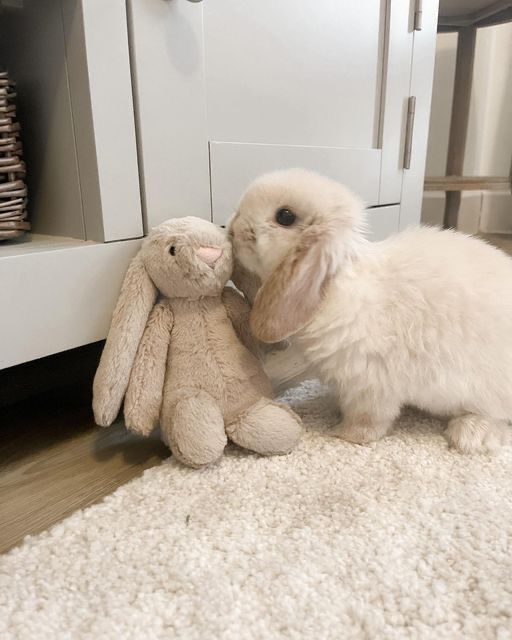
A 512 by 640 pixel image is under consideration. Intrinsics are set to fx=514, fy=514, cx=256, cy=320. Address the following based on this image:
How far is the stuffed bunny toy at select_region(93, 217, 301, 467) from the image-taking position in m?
0.75

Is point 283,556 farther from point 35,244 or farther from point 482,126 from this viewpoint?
point 482,126

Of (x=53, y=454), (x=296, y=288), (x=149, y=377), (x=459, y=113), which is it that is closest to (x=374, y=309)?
(x=296, y=288)

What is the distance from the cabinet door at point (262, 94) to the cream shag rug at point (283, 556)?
18.2 inches

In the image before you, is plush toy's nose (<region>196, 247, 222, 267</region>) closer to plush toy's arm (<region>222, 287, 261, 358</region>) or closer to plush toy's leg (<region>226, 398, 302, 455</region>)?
plush toy's arm (<region>222, 287, 261, 358</region>)

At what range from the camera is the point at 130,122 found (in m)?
0.78

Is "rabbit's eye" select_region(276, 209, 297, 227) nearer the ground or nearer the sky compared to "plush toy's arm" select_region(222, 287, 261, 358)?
nearer the sky

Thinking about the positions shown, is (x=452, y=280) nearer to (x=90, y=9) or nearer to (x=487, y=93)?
(x=90, y=9)

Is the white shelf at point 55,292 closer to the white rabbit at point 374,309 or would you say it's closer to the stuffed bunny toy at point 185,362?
the stuffed bunny toy at point 185,362

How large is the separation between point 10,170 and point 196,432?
1.57 feet

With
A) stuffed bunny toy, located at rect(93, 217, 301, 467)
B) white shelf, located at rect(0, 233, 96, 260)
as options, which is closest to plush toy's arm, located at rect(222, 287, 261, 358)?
stuffed bunny toy, located at rect(93, 217, 301, 467)

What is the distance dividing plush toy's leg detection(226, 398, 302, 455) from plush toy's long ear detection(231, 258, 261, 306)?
0.20m

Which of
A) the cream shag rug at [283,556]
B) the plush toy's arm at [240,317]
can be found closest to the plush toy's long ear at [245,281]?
the plush toy's arm at [240,317]

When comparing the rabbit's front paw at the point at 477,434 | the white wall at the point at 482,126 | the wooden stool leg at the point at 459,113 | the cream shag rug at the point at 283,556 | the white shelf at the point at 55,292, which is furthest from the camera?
the white wall at the point at 482,126

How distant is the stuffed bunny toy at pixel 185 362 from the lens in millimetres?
753
